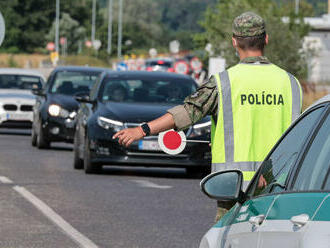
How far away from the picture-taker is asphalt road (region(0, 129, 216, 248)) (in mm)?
10641

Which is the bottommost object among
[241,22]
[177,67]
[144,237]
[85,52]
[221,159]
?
[85,52]

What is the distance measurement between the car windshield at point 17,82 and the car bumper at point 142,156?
40.1 ft

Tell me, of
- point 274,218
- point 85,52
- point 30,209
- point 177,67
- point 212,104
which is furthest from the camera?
point 85,52

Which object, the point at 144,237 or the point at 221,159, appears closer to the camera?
the point at 221,159

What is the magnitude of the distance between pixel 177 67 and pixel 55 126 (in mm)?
22001

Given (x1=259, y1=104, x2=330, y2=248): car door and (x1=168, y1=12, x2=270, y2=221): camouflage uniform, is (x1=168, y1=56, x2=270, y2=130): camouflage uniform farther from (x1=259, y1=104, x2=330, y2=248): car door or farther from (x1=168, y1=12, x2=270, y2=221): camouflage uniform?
(x1=259, y1=104, x2=330, y2=248): car door

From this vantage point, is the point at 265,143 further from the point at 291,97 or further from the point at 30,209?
the point at 30,209

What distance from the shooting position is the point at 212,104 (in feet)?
20.5

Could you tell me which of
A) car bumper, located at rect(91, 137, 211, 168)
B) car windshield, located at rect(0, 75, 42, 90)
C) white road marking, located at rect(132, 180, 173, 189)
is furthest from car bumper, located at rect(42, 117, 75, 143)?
white road marking, located at rect(132, 180, 173, 189)

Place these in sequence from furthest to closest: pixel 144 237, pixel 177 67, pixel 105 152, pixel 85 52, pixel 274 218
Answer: pixel 85 52 < pixel 177 67 < pixel 105 152 < pixel 144 237 < pixel 274 218

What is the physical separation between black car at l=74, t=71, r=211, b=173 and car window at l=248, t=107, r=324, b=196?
1180 cm

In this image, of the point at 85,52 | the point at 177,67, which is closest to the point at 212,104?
the point at 177,67

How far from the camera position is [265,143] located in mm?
6336

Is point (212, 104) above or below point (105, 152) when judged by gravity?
above
